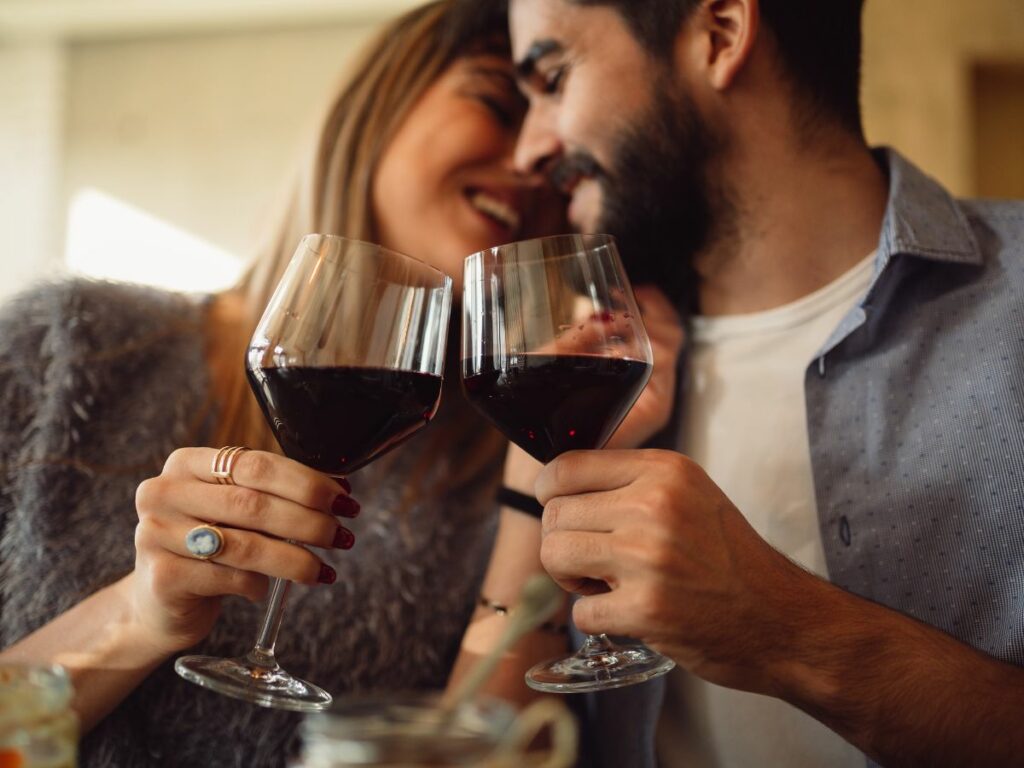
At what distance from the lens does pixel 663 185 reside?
139 cm

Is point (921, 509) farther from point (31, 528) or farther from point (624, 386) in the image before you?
→ point (31, 528)

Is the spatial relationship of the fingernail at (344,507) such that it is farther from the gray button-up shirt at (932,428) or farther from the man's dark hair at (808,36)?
the man's dark hair at (808,36)

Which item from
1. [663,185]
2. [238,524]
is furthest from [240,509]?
[663,185]

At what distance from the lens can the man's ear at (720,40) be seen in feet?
4.46

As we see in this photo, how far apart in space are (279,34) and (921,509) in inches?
178

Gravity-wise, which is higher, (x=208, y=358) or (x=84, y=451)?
(x=208, y=358)

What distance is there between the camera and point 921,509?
1.07 meters

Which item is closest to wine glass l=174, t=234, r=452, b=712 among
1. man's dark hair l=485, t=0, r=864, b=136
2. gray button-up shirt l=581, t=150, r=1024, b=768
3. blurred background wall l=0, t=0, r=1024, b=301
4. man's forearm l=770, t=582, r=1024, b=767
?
man's forearm l=770, t=582, r=1024, b=767

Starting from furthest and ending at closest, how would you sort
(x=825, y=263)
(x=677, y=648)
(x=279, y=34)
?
1. (x=279, y=34)
2. (x=825, y=263)
3. (x=677, y=648)

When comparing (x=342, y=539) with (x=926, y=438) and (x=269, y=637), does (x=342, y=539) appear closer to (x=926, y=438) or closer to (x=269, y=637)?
(x=269, y=637)

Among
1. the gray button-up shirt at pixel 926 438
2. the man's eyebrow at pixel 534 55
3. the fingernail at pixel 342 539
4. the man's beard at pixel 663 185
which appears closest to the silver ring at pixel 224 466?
the fingernail at pixel 342 539

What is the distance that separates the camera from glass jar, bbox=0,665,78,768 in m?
0.44

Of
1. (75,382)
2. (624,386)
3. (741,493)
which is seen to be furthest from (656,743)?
(75,382)

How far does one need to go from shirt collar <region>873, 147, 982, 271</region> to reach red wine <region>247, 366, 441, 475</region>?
74cm
